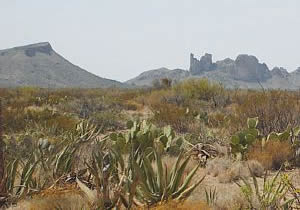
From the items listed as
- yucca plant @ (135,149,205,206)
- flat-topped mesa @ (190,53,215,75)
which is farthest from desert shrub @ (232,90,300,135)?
flat-topped mesa @ (190,53,215,75)

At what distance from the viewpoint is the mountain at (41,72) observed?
97.4 meters

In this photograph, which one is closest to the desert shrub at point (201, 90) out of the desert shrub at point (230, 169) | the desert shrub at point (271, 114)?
the desert shrub at point (271, 114)

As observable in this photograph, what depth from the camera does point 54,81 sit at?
328 feet

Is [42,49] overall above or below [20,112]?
above

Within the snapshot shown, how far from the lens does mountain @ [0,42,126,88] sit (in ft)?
319

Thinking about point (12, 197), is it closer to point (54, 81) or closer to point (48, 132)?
point (48, 132)

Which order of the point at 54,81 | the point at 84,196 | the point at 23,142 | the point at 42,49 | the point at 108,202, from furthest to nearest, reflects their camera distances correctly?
the point at 42,49
the point at 54,81
the point at 23,142
the point at 84,196
the point at 108,202

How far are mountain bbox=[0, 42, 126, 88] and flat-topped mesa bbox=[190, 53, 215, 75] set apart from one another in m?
69.1

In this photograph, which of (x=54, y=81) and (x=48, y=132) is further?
(x=54, y=81)

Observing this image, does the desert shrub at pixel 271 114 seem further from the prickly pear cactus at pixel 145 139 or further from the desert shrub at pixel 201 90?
the desert shrub at pixel 201 90

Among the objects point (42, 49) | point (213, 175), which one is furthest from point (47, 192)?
point (42, 49)

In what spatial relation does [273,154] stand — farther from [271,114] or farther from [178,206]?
[178,206]

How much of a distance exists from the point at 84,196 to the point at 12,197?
1112 mm

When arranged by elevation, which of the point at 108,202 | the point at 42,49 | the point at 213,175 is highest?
the point at 42,49
